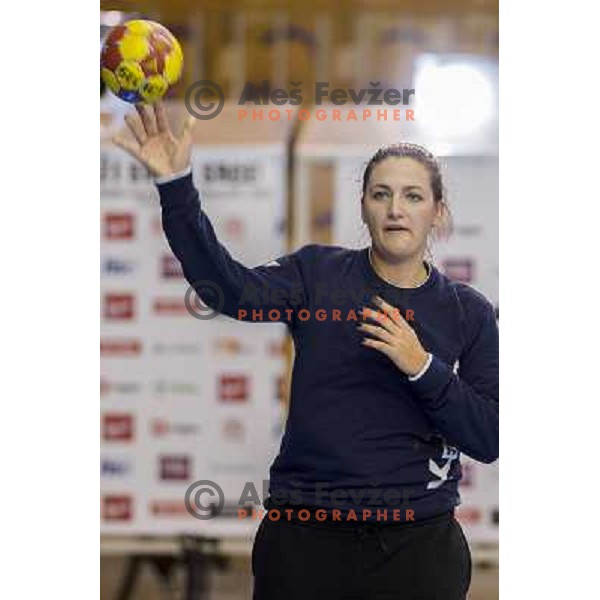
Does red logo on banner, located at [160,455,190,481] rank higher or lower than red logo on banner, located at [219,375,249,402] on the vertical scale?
lower

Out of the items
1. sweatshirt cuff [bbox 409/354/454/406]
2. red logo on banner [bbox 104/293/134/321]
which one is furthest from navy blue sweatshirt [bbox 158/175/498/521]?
red logo on banner [bbox 104/293/134/321]

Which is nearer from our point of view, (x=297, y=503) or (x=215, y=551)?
(x=297, y=503)

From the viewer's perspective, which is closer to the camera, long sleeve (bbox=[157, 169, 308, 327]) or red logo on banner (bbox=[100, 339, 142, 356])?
long sleeve (bbox=[157, 169, 308, 327])

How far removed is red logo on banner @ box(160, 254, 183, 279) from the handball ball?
21cm

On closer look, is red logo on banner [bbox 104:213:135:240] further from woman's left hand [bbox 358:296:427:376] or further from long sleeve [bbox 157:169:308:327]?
woman's left hand [bbox 358:296:427:376]

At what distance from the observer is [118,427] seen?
5.46 ft

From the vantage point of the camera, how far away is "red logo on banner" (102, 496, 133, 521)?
168cm

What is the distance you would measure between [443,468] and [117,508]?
1.50ft
